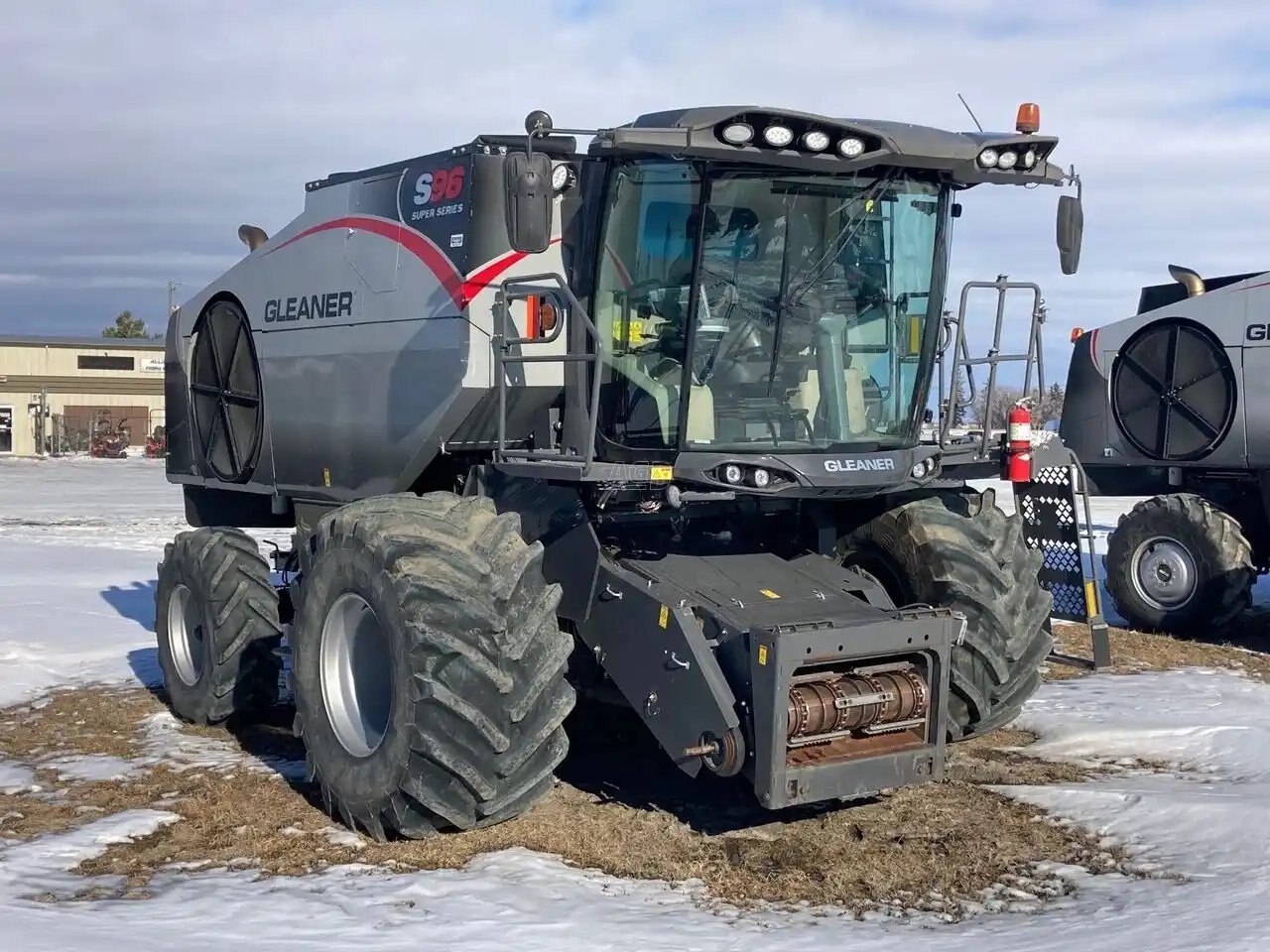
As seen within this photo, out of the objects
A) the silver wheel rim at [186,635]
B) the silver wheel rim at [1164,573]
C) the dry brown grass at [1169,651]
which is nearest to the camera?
the silver wheel rim at [186,635]

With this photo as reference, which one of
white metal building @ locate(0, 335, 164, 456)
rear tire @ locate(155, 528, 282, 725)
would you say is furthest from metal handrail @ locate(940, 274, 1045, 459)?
white metal building @ locate(0, 335, 164, 456)

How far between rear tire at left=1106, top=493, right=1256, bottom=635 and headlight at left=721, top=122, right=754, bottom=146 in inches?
294

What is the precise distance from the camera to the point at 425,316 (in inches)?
270

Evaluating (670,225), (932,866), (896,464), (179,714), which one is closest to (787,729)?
(932,866)

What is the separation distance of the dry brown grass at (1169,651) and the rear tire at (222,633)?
512 centimetres

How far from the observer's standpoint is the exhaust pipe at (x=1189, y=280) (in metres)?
12.1

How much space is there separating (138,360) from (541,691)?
57073mm

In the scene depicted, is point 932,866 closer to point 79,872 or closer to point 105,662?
point 79,872

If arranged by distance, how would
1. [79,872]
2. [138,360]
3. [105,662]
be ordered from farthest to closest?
[138,360], [105,662], [79,872]

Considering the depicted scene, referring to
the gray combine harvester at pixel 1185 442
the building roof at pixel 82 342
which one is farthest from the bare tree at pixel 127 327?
the gray combine harvester at pixel 1185 442

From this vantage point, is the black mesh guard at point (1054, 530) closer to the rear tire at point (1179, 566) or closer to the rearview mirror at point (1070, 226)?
the rear tire at point (1179, 566)

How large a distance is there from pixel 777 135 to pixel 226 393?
4.68 m

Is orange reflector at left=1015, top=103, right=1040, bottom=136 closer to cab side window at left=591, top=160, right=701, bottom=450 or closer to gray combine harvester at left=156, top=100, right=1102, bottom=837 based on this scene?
gray combine harvester at left=156, top=100, right=1102, bottom=837

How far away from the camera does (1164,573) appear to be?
11891mm
